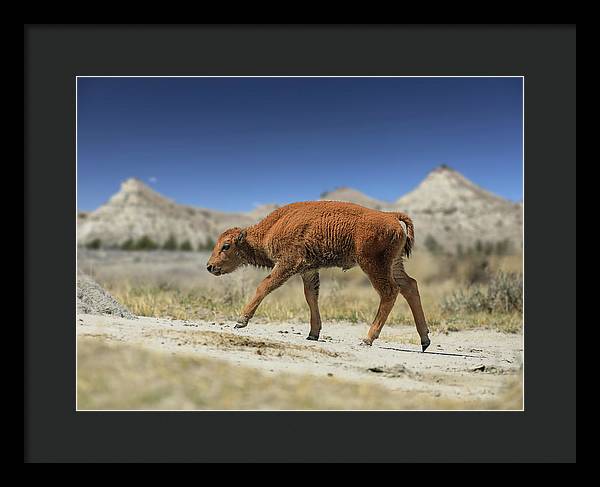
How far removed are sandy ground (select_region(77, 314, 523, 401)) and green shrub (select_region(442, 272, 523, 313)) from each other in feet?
12.9

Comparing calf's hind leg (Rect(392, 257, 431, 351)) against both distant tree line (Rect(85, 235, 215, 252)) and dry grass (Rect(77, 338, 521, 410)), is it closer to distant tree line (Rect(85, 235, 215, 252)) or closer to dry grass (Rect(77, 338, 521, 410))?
dry grass (Rect(77, 338, 521, 410))

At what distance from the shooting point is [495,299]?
519 inches

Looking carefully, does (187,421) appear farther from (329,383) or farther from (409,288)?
(409,288)

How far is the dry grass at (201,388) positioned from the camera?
6195mm

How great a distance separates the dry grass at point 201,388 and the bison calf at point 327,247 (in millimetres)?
1936

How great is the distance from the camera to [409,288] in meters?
8.70

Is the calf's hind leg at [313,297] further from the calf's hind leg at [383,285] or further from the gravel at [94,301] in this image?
the gravel at [94,301]

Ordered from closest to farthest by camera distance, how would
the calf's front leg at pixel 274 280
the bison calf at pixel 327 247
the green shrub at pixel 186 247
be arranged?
1. the bison calf at pixel 327 247
2. the calf's front leg at pixel 274 280
3. the green shrub at pixel 186 247

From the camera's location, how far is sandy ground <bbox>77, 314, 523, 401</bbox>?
6.84m

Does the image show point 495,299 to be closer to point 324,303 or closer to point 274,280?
point 324,303

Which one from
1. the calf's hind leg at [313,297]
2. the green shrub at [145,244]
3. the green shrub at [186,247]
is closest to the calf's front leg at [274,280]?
the calf's hind leg at [313,297]
